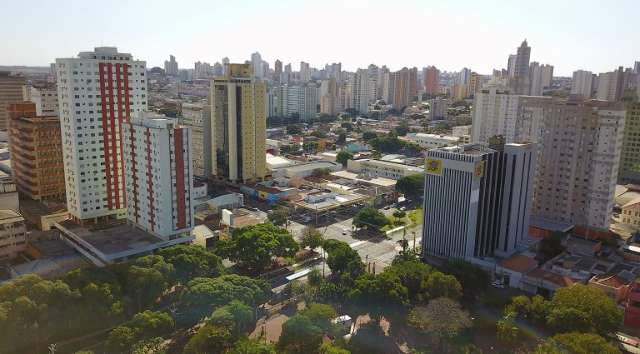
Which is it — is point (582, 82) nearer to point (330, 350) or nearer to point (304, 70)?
point (304, 70)

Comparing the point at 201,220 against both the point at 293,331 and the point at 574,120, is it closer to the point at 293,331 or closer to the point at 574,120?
the point at 293,331

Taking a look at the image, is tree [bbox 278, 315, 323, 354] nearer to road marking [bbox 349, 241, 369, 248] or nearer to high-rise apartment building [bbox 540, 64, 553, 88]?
road marking [bbox 349, 241, 369, 248]

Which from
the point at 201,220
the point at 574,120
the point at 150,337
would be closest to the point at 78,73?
the point at 201,220

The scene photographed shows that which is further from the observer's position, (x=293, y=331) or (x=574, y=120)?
(x=574, y=120)

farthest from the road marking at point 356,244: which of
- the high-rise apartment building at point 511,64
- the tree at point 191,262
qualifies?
the high-rise apartment building at point 511,64

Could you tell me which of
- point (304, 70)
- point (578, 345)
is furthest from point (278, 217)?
point (304, 70)
